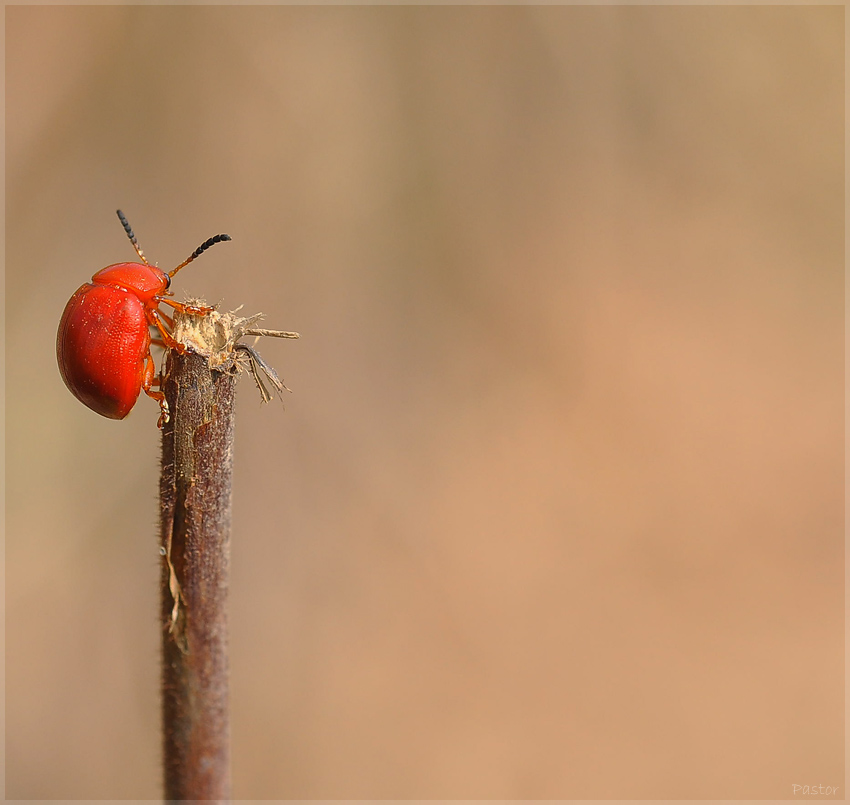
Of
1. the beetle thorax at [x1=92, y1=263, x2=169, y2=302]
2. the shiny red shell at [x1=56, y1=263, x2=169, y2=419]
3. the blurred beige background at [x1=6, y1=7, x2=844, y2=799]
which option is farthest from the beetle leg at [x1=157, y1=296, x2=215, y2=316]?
the blurred beige background at [x1=6, y1=7, x2=844, y2=799]

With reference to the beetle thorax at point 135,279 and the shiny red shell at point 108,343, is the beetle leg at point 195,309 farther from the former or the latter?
the beetle thorax at point 135,279

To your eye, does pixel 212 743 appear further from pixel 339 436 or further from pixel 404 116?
pixel 404 116

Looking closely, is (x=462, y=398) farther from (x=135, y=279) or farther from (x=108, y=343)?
(x=108, y=343)

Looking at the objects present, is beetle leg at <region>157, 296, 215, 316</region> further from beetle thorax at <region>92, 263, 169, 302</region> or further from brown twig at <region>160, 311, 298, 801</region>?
beetle thorax at <region>92, 263, 169, 302</region>

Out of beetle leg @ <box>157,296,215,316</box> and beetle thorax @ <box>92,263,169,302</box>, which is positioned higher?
beetle thorax @ <box>92,263,169,302</box>

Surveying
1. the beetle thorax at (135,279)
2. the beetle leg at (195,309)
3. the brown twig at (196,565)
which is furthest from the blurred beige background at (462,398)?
the brown twig at (196,565)

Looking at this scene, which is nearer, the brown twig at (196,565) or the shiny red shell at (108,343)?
the brown twig at (196,565)
